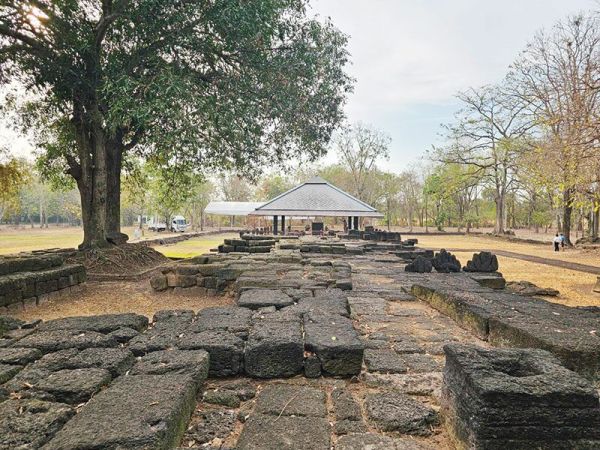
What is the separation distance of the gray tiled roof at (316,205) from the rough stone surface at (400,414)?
58.4 feet

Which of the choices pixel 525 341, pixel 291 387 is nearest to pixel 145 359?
pixel 291 387

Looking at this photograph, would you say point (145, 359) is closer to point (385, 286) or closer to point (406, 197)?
point (385, 286)

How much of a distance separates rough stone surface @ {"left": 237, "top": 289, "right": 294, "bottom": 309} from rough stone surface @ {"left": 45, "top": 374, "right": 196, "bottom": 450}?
1.78m

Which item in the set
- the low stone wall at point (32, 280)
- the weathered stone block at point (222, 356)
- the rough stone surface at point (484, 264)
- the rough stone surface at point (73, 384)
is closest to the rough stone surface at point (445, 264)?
the rough stone surface at point (484, 264)

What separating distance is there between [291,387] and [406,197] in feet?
171

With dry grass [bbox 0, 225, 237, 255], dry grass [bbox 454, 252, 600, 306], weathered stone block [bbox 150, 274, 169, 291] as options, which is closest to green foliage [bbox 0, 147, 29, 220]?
dry grass [bbox 0, 225, 237, 255]

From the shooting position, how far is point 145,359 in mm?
2398

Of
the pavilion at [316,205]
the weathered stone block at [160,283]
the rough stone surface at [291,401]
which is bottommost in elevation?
the weathered stone block at [160,283]

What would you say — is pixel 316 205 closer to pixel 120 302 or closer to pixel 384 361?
pixel 120 302

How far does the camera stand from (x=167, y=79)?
8.15m

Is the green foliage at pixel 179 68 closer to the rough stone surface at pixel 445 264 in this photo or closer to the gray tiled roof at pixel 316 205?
the rough stone surface at pixel 445 264

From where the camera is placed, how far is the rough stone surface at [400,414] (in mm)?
1957

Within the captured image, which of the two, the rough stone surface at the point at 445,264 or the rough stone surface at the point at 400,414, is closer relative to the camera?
the rough stone surface at the point at 400,414

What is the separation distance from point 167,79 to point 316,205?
1331 cm
